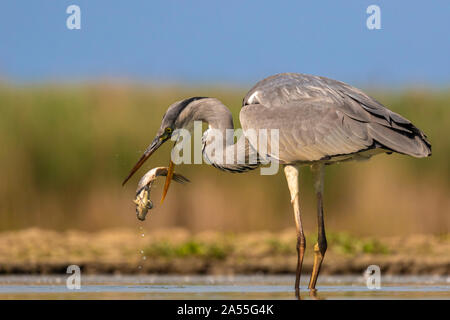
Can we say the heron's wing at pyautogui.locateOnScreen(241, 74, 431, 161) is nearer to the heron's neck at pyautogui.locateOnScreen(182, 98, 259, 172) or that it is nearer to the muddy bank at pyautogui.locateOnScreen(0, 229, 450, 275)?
the heron's neck at pyautogui.locateOnScreen(182, 98, 259, 172)

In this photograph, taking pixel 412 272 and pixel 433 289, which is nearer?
pixel 433 289

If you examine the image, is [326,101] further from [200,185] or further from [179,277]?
[200,185]

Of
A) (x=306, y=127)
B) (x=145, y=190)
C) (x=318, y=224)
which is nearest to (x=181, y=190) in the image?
(x=145, y=190)

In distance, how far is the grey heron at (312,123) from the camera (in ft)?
26.9

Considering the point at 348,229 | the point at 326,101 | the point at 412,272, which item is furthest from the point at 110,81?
the point at 326,101

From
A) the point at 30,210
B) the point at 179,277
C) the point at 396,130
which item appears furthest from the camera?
the point at 30,210

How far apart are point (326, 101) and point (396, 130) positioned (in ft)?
2.07

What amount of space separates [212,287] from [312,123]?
1586 mm

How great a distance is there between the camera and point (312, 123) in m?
8.47

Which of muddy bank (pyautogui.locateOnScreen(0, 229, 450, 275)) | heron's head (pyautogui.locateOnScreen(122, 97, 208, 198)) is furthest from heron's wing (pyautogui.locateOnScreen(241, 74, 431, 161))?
muddy bank (pyautogui.locateOnScreen(0, 229, 450, 275))

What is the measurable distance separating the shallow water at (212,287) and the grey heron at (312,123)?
0.43 meters
